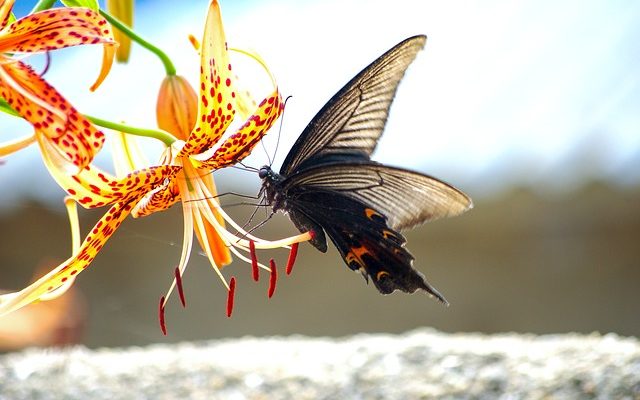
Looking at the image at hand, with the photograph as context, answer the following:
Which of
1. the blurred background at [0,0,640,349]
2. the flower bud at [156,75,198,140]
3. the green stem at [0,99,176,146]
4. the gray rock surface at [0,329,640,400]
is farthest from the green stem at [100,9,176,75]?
the blurred background at [0,0,640,349]

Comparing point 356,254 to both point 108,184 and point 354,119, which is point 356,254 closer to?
point 354,119

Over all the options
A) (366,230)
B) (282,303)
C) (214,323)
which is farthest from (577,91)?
(366,230)

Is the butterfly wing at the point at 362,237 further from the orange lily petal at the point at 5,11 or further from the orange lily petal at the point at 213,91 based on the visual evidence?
the orange lily petal at the point at 5,11

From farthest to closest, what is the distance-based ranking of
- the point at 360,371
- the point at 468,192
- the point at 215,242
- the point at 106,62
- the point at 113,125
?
the point at 468,192 < the point at 360,371 < the point at 215,242 < the point at 106,62 < the point at 113,125

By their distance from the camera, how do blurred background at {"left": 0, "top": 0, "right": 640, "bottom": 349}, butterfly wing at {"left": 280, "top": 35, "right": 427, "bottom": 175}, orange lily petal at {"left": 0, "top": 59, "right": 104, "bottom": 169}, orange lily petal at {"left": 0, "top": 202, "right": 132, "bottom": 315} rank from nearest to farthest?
orange lily petal at {"left": 0, "top": 59, "right": 104, "bottom": 169}, orange lily petal at {"left": 0, "top": 202, "right": 132, "bottom": 315}, butterfly wing at {"left": 280, "top": 35, "right": 427, "bottom": 175}, blurred background at {"left": 0, "top": 0, "right": 640, "bottom": 349}

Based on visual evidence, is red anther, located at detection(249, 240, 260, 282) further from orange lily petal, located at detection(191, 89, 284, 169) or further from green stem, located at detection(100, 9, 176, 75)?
green stem, located at detection(100, 9, 176, 75)

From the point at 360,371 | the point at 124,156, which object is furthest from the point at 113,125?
the point at 360,371

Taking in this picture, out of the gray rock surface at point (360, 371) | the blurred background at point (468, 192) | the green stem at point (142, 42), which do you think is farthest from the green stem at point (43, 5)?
the blurred background at point (468, 192)
